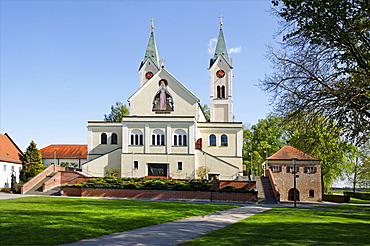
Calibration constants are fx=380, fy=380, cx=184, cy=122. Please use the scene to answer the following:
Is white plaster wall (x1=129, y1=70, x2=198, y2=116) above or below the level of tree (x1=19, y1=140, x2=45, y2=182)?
above

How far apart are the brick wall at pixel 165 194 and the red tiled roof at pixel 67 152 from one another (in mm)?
32064

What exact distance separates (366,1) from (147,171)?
131 feet

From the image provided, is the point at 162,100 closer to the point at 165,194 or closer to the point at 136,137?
the point at 136,137

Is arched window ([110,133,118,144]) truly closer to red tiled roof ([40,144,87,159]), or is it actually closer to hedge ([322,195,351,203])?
red tiled roof ([40,144,87,159])

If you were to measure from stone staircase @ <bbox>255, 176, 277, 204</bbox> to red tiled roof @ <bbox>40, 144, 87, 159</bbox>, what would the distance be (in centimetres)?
3646

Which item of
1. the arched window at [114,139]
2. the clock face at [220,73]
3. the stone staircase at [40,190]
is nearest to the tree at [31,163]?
the stone staircase at [40,190]

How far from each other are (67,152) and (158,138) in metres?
28.1

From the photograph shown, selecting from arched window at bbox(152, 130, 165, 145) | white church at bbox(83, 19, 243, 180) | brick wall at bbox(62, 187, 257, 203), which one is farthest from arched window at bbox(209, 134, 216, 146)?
brick wall at bbox(62, 187, 257, 203)

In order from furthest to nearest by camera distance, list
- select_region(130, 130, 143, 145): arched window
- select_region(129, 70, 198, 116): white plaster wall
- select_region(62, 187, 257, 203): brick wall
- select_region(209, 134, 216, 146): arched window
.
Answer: select_region(209, 134, 216, 146): arched window → select_region(129, 70, 198, 116): white plaster wall → select_region(130, 130, 143, 145): arched window → select_region(62, 187, 257, 203): brick wall

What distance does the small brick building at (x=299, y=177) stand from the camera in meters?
46.2

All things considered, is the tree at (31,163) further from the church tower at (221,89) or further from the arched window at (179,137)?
the church tower at (221,89)

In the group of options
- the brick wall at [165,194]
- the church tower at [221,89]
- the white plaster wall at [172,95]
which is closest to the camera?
the brick wall at [165,194]

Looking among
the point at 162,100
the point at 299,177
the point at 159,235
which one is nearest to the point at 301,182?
the point at 299,177

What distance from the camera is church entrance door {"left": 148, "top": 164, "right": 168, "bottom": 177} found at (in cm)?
4903
